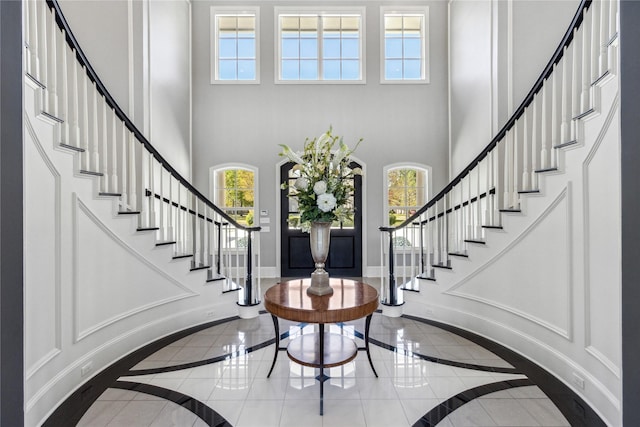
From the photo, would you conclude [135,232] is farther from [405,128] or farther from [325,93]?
[405,128]

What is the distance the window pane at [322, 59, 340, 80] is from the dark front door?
5.53 feet

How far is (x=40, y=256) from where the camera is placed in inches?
80.0

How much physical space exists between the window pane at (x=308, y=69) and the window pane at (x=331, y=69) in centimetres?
17

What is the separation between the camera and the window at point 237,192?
6.07 m


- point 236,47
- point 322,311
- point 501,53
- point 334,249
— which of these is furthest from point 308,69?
point 322,311

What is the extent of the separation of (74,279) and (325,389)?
78.8 inches

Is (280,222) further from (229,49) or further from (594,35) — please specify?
(594,35)

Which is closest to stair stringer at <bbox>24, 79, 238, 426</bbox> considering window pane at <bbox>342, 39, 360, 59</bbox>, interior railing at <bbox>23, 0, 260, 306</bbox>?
interior railing at <bbox>23, 0, 260, 306</bbox>

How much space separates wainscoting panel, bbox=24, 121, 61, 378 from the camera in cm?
191

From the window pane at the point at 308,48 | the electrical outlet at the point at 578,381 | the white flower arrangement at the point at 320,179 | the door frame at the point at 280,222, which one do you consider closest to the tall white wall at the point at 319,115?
the door frame at the point at 280,222

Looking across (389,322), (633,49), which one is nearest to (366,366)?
(389,322)

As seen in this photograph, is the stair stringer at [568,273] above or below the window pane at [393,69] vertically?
below

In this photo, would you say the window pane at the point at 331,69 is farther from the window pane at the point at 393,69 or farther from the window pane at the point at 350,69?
the window pane at the point at 393,69

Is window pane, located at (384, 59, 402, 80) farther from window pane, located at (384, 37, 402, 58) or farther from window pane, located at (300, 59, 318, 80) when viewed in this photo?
window pane, located at (300, 59, 318, 80)
